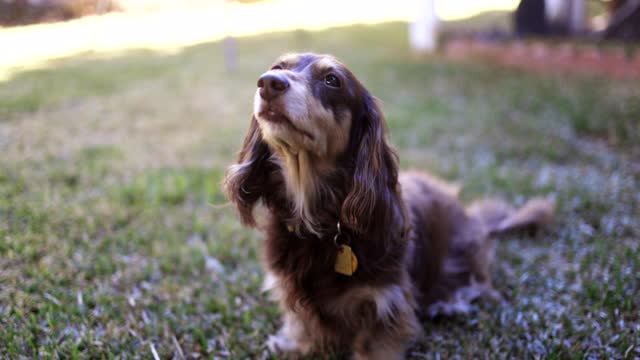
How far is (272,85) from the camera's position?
7.94 ft

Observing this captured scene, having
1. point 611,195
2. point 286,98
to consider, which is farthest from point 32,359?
point 611,195

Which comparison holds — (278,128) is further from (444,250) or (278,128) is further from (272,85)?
(444,250)

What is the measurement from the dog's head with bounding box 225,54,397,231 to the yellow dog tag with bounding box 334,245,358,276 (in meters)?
0.14

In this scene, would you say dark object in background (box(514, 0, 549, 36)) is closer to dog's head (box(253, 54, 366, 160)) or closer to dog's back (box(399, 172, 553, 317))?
dog's back (box(399, 172, 553, 317))

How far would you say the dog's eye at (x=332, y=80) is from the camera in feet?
8.78

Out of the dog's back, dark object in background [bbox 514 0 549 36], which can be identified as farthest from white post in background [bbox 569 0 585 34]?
the dog's back

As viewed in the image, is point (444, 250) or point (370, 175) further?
point (444, 250)

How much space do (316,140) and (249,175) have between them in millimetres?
578

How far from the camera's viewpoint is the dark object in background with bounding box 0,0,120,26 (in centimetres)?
587

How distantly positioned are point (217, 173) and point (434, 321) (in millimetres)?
2839

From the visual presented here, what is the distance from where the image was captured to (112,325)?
300cm

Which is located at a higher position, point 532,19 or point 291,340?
point 532,19

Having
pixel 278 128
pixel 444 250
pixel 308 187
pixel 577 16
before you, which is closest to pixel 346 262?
pixel 308 187

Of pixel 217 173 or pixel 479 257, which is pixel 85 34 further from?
pixel 479 257
